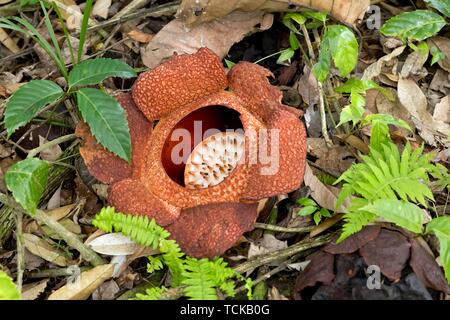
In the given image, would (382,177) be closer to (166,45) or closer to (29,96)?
(166,45)

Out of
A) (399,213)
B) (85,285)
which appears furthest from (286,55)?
(85,285)

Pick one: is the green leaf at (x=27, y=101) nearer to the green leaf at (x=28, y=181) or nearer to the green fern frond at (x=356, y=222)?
the green leaf at (x=28, y=181)

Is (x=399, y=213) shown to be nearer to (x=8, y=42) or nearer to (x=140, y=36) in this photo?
(x=140, y=36)

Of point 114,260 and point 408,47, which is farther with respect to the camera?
point 408,47

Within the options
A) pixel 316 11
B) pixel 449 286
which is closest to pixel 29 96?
pixel 316 11

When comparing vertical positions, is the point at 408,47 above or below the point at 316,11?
below

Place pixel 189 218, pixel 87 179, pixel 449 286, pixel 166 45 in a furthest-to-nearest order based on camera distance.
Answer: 1. pixel 166 45
2. pixel 87 179
3. pixel 189 218
4. pixel 449 286
